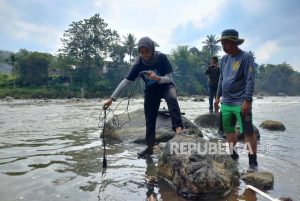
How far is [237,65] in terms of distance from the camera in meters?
4.64

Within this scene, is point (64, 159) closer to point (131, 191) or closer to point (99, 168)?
point (99, 168)

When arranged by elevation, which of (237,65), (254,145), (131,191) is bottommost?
(131,191)

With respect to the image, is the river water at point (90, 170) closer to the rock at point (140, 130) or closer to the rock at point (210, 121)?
the rock at point (140, 130)

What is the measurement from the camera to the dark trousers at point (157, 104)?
512 centimetres

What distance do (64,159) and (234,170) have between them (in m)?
2.78

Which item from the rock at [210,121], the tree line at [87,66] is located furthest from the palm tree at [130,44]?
the rock at [210,121]

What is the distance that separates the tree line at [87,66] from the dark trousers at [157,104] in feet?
154

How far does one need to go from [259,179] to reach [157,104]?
7.31 ft

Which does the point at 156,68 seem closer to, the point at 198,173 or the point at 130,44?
the point at 198,173

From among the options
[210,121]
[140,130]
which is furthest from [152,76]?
[210,121]

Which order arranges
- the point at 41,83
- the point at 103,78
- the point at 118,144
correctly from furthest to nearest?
the point at 103,78, the point at 41,83, the point at 118,144

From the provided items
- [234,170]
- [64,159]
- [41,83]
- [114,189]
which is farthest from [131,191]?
[41,83]

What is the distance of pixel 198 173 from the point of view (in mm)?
3512

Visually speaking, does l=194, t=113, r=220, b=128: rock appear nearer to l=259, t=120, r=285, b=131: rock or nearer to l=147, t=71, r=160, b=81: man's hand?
l=259, t=120, r=285, b=131: rock
